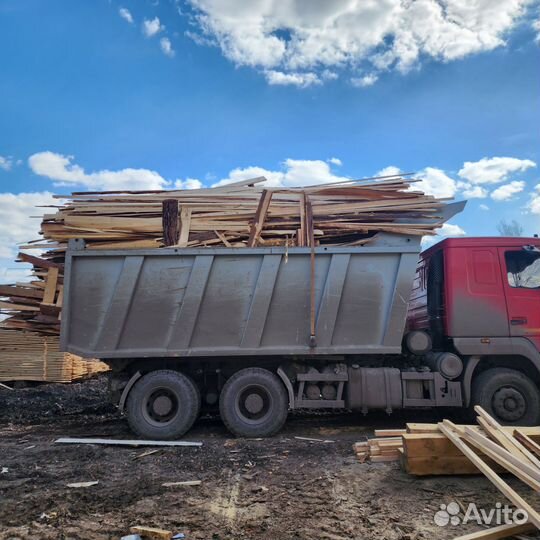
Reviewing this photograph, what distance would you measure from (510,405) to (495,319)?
1277mm

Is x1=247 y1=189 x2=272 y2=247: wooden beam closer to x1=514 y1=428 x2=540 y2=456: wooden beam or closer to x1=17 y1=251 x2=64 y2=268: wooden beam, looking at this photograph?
x1=17 y1=251 x2=64 y2=268: wooden beam

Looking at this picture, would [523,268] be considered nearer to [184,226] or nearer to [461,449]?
[461,449]

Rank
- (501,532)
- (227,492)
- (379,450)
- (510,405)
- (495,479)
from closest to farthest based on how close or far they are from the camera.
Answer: (501,532)
(495,479)
(227,492)
(379,450)
(510,405)

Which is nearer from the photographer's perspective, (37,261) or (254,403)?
(254,403)

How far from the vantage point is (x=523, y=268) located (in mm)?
6742

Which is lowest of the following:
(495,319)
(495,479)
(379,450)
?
(379,450)

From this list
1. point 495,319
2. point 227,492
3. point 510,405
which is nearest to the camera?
point 227,492

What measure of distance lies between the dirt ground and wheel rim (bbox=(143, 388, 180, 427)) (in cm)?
53

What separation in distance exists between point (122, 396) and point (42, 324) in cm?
201

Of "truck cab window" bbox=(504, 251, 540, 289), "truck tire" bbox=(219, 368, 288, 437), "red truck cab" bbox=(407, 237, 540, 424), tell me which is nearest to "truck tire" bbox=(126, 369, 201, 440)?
"truck tire" bbox=(219, 368, 288, 437)

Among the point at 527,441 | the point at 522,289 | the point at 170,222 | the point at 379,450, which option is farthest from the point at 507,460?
the point at 170,222

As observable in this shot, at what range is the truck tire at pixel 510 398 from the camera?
20.9 feet

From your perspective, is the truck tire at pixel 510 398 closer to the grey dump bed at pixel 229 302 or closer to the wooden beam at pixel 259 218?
the grey dump bed at pixel 229 302

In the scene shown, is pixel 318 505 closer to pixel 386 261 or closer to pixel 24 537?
pixel 24 537
